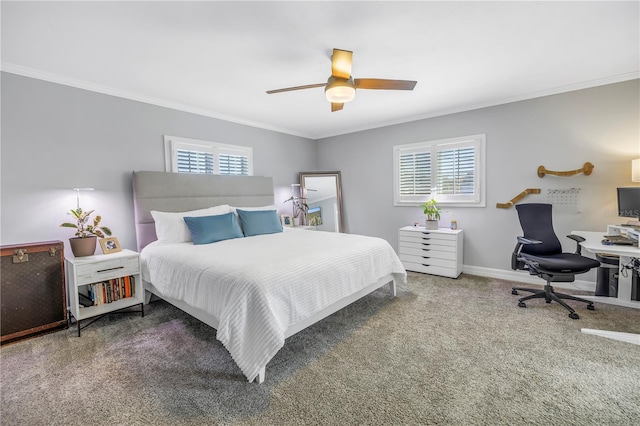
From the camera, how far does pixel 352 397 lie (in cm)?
174

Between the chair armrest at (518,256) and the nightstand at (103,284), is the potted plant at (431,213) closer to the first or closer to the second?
the chair armrest at (518,256)

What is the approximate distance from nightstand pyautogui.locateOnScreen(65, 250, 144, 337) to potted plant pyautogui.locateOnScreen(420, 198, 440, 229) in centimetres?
392

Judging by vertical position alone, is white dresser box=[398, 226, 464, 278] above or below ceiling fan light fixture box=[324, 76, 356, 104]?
below

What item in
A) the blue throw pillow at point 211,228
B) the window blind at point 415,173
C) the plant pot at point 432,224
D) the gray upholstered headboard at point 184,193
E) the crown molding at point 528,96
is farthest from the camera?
the window blind at point 415,173

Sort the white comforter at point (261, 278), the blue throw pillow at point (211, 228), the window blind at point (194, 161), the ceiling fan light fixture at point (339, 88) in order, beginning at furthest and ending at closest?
the window blind at point (194, 161) < the blue throw pillow at point (211, 228) < the ceiling fan light fixture at point (339, 88) < the white comforter at point (261, 278)

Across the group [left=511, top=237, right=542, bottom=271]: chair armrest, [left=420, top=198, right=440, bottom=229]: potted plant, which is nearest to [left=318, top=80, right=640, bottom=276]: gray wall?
[left=420, top=198, right=440, bottom=229]: potted plant

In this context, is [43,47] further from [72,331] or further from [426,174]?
[426,174]

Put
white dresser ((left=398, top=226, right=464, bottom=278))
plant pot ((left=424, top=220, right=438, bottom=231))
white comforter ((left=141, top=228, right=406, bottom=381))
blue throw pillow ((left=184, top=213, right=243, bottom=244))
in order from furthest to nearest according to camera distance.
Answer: plant pot ((left=424, top=220, right=438, bottom=231)), white dresser ((left=398, top=226, right=464, bottom=278)), blue throw pillow ((left=184, top=213, right=243, bottom=244)), white comforter ((left=141, top=228, right=406, bottom=381))

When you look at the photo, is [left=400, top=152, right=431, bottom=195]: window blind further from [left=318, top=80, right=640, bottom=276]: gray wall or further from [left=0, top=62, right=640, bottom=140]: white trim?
[left=0, top=62, right=640, bottom=140]: white trim

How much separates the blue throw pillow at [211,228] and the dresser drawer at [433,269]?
271 cm

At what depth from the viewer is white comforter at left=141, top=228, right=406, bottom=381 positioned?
6.11 ft

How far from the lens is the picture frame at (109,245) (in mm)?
2973

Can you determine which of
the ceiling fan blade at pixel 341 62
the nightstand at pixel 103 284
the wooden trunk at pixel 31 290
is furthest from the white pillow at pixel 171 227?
the ceiling fan blade at pixel 341 62

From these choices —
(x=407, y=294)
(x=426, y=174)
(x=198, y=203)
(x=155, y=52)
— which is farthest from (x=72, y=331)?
(x=426, y=174)
